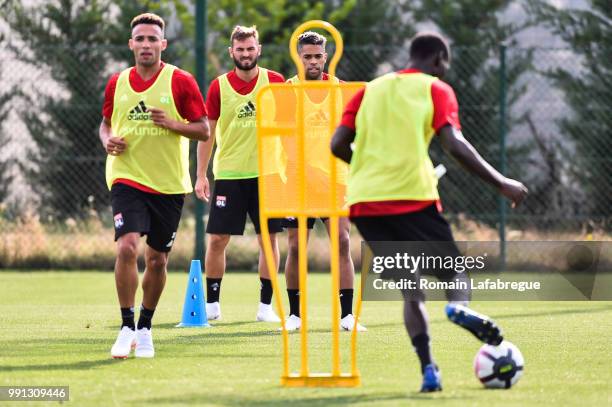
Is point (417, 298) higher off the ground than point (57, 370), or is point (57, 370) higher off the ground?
point (417, 298)

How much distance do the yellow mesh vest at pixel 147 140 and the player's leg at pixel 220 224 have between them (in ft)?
8.33

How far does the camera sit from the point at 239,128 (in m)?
11.1

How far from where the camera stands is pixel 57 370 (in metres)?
7.68

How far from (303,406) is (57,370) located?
Answer: 79.5 inches

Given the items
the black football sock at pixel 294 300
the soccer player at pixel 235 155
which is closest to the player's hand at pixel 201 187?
the soccer player at pixel 235 155

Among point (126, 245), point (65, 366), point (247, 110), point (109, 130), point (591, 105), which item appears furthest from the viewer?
point (591, 105)

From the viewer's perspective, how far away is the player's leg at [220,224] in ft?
36.7

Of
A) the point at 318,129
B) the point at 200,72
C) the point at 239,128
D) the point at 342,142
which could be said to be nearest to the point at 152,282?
the point at 318,129

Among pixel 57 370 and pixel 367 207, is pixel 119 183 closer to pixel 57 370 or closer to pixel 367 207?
pixel 57 370

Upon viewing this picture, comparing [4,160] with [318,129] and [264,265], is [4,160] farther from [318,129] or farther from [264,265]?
[318,129]

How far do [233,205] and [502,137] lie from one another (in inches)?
305

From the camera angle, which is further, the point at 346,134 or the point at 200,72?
the point at 200,72

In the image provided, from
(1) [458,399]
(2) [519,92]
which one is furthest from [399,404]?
(2) [519,92]

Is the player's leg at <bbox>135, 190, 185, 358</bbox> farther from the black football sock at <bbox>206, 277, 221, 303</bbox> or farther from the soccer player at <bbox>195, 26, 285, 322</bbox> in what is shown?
the black football sock at <bbox>206, 277, 221, 303</bbox>
